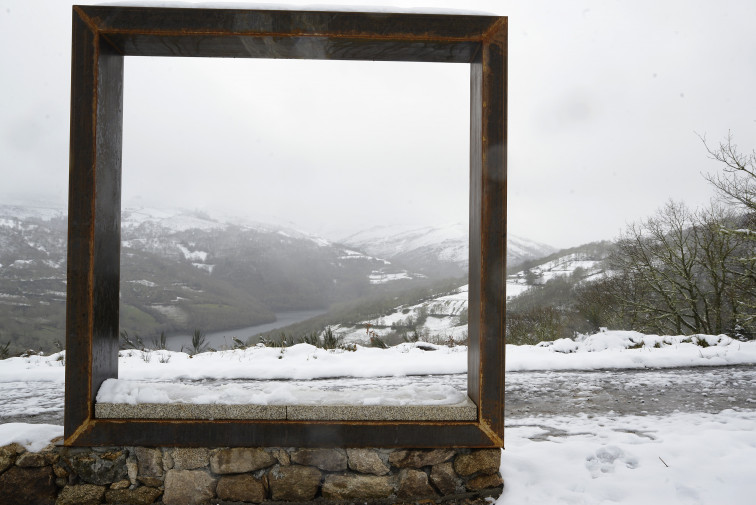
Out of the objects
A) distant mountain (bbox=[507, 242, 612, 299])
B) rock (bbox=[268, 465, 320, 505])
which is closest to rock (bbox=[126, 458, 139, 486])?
rock (bbox=[268, 465, 320, 505])

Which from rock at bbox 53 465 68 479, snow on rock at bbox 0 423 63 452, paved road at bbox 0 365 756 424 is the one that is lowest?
paved road at bbox 0 365 756 424

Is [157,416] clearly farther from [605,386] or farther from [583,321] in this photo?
[583,321]

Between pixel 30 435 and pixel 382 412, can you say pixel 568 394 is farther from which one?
pixel 30 435

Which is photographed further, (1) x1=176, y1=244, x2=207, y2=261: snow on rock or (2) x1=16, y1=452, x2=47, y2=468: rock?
(1) x1=176, y1=244, x2=207, y2=261: snow on rock

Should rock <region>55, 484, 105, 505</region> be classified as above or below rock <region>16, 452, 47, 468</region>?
below

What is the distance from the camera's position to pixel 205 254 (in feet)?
139

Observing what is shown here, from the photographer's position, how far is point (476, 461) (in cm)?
258

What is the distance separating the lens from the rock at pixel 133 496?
2547 millimetres

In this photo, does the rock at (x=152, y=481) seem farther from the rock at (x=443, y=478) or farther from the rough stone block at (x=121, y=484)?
the rock at (x=443, y=478)

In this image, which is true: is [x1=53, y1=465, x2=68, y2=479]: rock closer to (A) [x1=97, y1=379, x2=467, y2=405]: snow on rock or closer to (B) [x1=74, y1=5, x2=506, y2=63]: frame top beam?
(A) [x1=97, y1=379, x2=467, y2=405]: snow on rock

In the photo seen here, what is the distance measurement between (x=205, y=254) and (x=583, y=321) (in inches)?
1392

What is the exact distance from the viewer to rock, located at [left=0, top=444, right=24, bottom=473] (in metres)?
2.56

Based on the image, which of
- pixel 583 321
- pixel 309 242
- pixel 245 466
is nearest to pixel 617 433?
pixel 245 466

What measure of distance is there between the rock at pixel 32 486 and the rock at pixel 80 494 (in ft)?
0.16
